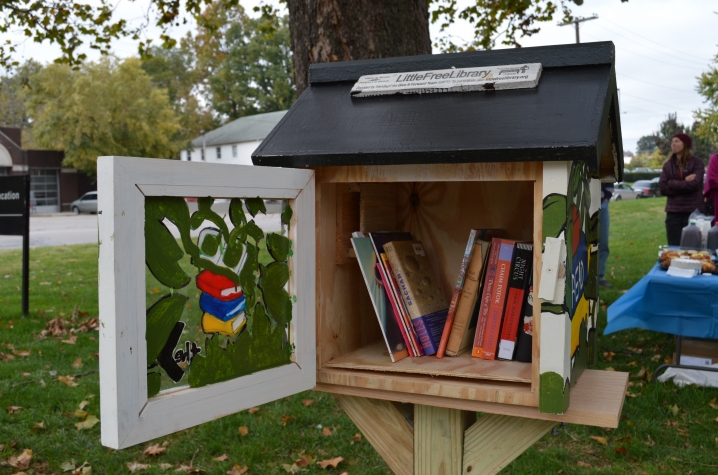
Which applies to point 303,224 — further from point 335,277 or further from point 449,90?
point 449,90

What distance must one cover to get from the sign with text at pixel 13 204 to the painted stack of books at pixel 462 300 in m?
5.54

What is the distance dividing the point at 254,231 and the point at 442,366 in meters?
0.63

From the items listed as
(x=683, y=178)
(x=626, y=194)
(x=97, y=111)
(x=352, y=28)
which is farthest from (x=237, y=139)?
(x=352, y=28)

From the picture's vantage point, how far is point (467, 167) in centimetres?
148

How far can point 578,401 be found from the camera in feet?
4.99

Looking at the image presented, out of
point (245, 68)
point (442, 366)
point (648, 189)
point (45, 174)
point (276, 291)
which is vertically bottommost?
point (442, 366)

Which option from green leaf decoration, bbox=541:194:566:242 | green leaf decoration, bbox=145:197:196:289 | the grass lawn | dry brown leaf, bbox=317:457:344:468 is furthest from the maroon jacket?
green leaf decoration, bbox=145:197:196:289

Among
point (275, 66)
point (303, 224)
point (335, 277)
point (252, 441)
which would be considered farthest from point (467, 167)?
point (275, 66)

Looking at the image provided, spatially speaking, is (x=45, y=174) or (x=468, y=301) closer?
(x=468, y=301)

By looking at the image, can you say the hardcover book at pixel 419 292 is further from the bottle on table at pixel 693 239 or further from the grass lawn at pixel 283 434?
the bottle on table at pixel 693 239

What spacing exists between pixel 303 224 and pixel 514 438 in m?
0.75

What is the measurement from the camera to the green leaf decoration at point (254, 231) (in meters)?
1.39

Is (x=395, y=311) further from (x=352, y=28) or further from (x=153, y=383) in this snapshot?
(x=352, y=28)

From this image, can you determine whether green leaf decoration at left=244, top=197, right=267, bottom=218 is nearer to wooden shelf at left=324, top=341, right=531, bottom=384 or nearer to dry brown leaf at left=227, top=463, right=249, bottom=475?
wooden shelf at left=324, top=341, right=531, bottom=384
